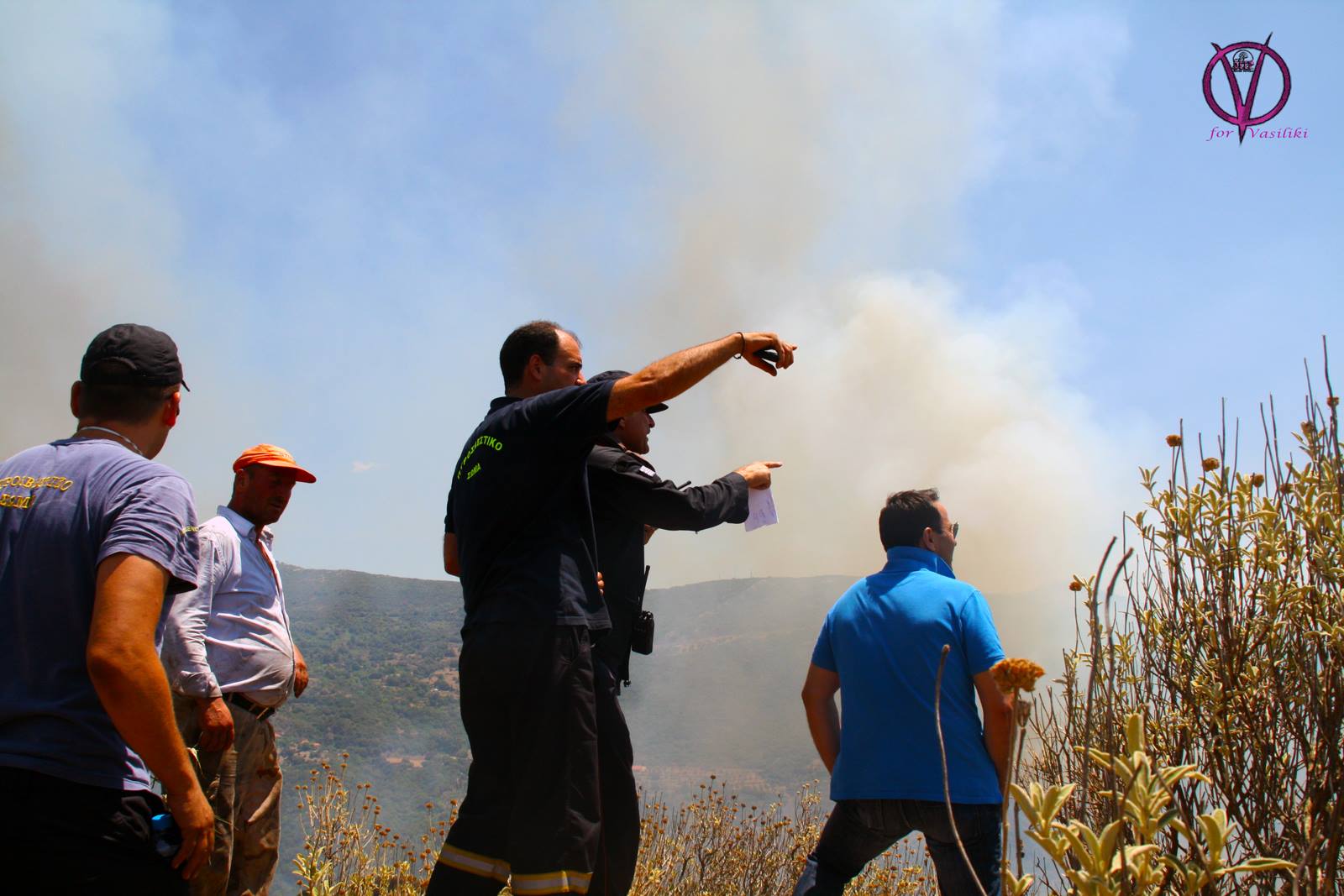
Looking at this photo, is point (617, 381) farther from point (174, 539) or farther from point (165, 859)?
point (165, 859)

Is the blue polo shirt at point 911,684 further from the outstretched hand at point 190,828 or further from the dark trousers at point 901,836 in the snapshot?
the outstretched hand at point 190,828

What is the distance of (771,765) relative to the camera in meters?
35.0

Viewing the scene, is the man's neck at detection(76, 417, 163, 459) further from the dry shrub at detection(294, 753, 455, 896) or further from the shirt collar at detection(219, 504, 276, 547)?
the dry shrub at detection(294, 753, 455, 896)

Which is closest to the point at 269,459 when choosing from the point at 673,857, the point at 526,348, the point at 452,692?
the point at 526,348

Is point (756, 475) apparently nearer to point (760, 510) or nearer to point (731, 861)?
point (760, 510)

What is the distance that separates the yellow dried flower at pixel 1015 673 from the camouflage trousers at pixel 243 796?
124 inches

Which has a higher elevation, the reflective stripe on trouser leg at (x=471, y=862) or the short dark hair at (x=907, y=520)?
the short dark hair at (x=907, y=520)

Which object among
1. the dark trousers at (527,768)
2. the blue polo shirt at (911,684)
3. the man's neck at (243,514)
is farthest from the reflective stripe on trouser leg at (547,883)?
the man's neck at (243,514)

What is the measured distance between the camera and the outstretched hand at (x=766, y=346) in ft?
9.64

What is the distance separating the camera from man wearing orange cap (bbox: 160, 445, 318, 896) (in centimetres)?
354

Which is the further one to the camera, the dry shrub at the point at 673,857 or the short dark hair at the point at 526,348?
the dry shrub at the point at 673,857

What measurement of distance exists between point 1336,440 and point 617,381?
6.88 ft

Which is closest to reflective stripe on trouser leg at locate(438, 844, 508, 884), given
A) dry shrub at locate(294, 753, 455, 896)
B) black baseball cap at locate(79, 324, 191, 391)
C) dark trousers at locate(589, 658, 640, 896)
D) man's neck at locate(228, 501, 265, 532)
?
dark trousers at locate(589, 658, 640, 896)

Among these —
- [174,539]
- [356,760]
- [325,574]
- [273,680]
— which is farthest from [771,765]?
[174,539]
